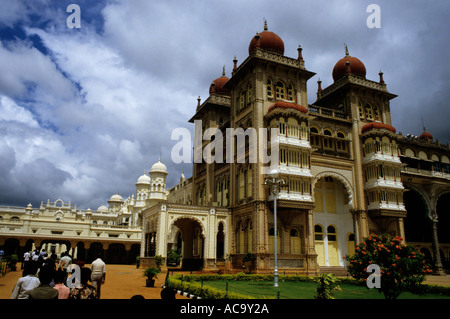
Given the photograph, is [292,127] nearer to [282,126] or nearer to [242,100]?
[282,126]

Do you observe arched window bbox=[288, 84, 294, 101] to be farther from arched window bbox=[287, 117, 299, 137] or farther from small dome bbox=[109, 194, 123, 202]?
small dome bbox=[109, 194, 123, 202]

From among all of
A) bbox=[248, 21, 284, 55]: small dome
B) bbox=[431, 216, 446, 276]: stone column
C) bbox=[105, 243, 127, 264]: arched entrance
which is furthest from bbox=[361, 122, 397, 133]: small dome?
bbox=[105, 243, 127, 264]: arched entrance

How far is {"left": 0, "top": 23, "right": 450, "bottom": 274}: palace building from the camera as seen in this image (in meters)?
30.8

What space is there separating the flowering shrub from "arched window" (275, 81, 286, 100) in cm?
2074

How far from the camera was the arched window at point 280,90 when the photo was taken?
3438 centimetres

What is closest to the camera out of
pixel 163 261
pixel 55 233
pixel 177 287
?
pixel 177 287

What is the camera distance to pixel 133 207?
228 ft

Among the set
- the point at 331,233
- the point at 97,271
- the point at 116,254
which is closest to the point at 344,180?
the point at 331,233

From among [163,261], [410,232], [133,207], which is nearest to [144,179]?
[133,207]

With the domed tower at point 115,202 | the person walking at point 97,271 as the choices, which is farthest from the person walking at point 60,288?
the domed tower at point 115,202

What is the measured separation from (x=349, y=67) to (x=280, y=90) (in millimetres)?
9973

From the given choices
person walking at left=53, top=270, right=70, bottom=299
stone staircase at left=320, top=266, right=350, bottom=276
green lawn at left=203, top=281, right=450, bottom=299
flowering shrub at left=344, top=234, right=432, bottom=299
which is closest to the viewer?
person walking at left=53, top=270, right=70, bottom=299
